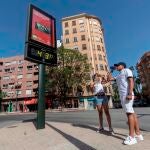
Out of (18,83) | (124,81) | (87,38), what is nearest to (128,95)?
(124,81)

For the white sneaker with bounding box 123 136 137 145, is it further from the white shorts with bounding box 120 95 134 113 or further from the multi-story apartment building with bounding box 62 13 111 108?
the multi-story apartment building with bounding box 62 13 111 108

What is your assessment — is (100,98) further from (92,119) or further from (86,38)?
(86,38)

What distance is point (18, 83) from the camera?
6838cm

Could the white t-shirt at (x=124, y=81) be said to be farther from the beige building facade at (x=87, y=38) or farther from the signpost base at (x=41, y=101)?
the beige building facade at (x=87, y=38)

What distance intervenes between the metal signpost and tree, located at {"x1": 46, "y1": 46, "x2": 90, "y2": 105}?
1537 inches

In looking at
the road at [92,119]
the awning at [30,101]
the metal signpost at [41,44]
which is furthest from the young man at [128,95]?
the awning at [30,101]

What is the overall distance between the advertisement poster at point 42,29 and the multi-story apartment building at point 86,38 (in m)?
53.1

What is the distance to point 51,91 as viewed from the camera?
52906mm

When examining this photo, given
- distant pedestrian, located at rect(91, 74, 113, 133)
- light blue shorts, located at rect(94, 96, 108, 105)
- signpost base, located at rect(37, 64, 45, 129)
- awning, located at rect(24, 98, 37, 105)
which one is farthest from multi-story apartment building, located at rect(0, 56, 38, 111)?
light blue shorts, located at rect(94, 96, 108, 105)

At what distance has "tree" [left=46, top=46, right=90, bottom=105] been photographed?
49.4m

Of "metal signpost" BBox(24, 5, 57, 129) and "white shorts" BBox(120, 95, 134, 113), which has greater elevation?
"metal signpost" BBox(24, 5, 57, 129)

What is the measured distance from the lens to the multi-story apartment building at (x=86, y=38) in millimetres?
63713

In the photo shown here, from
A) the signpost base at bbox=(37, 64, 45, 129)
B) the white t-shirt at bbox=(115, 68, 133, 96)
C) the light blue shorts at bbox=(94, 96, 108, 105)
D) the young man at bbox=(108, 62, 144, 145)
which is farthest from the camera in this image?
the signpost base at bbox=(37, 64, 45, 129)

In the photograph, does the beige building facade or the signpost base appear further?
the beige building facade
